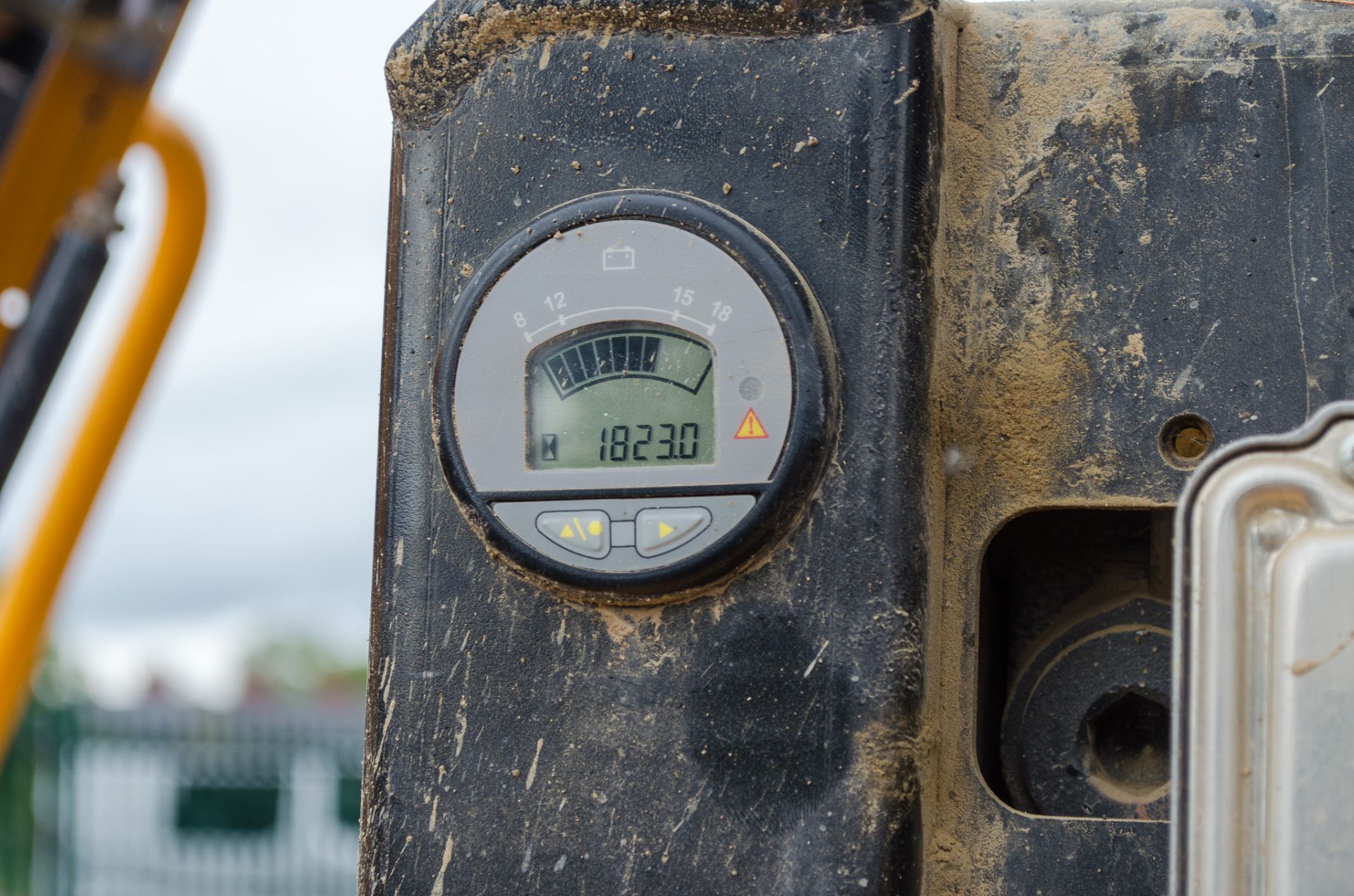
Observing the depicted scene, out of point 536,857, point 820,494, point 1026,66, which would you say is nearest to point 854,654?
point 820,494

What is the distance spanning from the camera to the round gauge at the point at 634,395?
0.91 metres

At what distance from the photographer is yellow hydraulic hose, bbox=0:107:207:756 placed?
1490mm

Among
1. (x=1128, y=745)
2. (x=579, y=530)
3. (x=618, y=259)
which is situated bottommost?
(x=1128, y=745)

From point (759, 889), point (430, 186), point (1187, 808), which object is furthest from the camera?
point (430, 186)

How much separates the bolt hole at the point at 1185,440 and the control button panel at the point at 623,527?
253 millimetres

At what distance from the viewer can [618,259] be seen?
948 mm

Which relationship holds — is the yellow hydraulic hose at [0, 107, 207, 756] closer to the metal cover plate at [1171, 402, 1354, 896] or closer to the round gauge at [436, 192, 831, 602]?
the round gauge at [436, 192, 831, 602]

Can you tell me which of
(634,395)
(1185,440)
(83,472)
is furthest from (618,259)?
(83,472)

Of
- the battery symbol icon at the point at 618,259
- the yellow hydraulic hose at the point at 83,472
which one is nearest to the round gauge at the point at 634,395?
the battery symbol icon at the point at 618,259

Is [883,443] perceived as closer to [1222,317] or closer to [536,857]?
[1222,317]

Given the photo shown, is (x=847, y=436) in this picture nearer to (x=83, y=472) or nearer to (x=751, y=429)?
(x=751, y=429)

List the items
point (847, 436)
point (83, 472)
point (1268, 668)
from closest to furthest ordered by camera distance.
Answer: point (1268, 668) < point (847, 436) < point (83, 472)

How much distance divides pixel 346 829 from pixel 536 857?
5.80m

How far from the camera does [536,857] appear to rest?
0.93m
